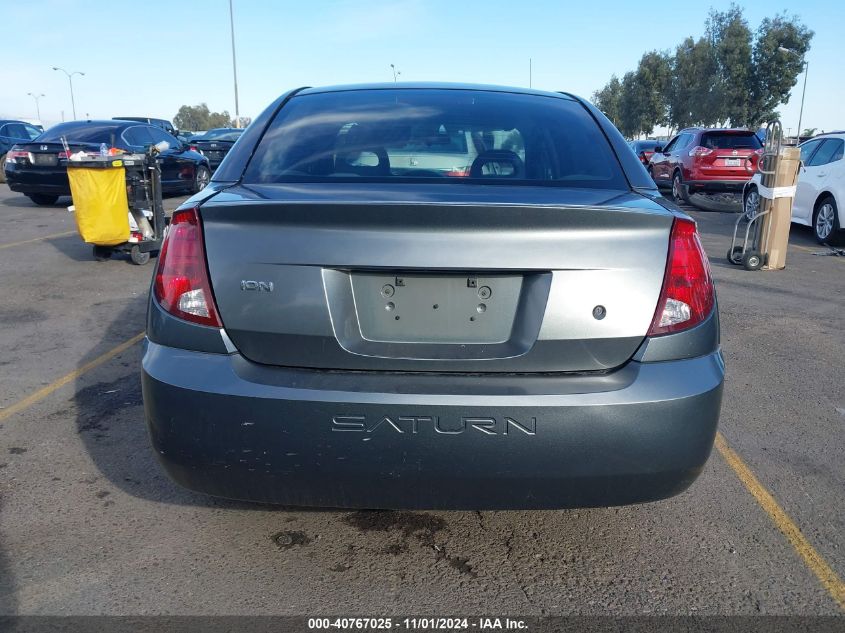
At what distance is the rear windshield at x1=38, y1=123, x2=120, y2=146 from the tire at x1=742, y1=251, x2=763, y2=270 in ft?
33.8

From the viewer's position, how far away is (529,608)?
2.39m

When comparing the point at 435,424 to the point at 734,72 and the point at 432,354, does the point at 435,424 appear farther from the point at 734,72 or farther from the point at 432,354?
the point at 734,72

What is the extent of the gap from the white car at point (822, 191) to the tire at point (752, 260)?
1670 mm

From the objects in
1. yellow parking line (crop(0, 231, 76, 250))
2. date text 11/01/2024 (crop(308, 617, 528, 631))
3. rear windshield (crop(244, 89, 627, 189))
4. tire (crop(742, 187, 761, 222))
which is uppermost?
rear windshield (crop(244, 89, 627, 189))

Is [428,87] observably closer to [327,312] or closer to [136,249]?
[327,312]

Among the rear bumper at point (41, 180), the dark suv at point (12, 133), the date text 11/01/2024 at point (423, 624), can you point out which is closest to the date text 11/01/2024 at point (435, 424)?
the date text 11/01/2024 at point (423, 624)

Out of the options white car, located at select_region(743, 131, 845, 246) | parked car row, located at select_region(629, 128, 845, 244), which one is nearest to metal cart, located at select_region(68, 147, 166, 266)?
parked car row, located at select_region(629, 128, 845, 244)

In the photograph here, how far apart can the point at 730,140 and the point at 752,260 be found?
878 cm

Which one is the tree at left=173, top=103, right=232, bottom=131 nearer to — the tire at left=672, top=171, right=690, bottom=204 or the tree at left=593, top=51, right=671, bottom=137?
the tree at left=593, top=51, right=671, bottom=137

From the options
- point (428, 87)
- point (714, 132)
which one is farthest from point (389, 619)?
point (714, 132)

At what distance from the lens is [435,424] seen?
84.8 inches

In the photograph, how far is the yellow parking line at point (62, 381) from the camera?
4.03m

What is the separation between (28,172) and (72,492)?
39.4 ft

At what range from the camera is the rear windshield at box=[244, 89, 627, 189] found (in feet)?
9.09
